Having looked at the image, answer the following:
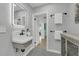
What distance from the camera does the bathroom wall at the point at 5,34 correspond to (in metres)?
1.71

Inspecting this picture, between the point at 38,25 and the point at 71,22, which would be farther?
the point at 38,25

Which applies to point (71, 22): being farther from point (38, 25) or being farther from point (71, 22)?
point (38, 25)

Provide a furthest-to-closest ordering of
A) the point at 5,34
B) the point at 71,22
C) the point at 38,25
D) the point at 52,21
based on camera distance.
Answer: the point at 38,25, the point at 52,21, the point at 71,22, the point at 5,34

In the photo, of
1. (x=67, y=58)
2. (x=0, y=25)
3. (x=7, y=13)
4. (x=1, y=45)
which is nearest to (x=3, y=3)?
(x=7, y=13)

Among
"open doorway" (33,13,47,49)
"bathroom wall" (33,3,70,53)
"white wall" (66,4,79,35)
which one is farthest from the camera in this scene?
"open doorway" (33,13,47,49)

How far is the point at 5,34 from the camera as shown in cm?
180

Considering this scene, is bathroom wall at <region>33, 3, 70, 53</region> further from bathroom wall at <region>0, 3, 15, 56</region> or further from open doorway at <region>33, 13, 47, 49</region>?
bathroom wall at <region>0, 3, 15, 56</region>

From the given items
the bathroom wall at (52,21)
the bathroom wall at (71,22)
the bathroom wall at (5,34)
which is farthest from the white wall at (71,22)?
the bathroom wall at (5,34)

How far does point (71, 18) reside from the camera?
7.71ft

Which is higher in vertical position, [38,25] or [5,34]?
[38,25]

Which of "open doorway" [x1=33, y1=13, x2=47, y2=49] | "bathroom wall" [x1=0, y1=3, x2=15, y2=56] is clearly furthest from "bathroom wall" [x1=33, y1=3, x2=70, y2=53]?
"bathroom wall" [x1=0, y1=3, x2=15, y2=56]

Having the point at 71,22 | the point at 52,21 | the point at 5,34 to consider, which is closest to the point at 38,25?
the point at 52,21

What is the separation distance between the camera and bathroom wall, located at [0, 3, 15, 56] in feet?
5.60

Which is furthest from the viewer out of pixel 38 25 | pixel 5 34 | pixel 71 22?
pixel 38 25
